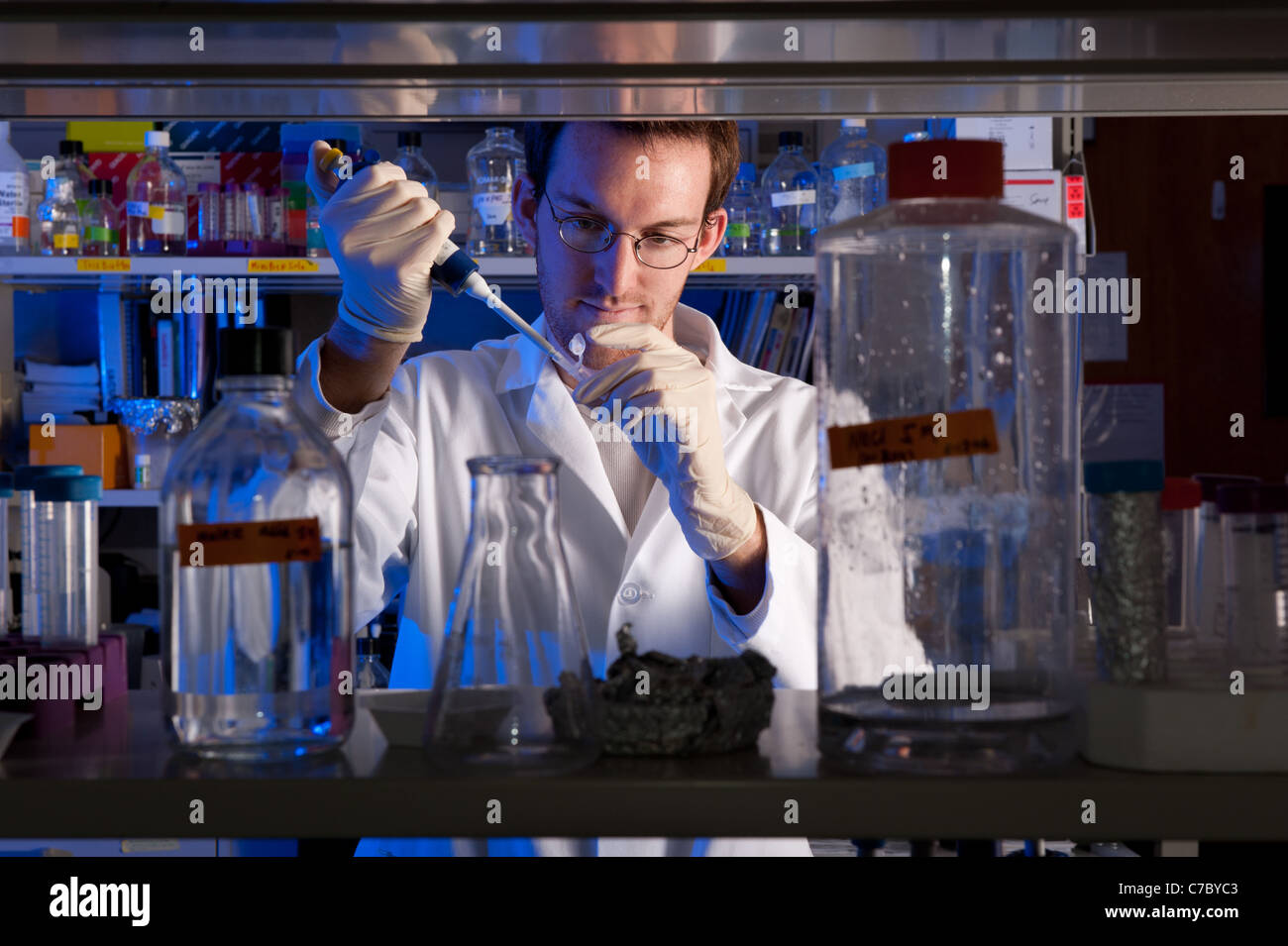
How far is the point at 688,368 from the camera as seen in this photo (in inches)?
41.4

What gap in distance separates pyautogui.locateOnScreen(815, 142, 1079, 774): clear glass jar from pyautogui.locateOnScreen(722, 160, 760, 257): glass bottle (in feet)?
6.37

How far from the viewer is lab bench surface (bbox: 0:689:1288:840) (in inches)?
21.9

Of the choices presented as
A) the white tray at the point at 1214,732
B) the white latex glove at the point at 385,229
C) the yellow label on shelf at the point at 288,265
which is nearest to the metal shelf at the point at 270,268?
the yellow label on shelf at the point at 288,265

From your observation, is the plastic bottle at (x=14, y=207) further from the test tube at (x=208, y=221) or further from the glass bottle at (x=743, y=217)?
the glass bottle at (x=743, y=217)

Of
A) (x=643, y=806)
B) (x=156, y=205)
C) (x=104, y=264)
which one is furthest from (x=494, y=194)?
(x=643, y=806)

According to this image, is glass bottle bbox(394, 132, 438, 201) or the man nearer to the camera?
the man

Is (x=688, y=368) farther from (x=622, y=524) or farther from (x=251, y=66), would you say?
(x=622, y=524)

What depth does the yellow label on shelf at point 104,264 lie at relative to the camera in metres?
2.59

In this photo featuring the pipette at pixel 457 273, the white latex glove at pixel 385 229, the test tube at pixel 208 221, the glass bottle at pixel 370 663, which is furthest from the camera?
the test tube at pixel 208 221

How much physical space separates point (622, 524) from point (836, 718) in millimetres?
1053

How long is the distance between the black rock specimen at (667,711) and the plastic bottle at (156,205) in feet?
7.50

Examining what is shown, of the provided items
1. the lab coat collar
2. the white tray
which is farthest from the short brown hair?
the white tray

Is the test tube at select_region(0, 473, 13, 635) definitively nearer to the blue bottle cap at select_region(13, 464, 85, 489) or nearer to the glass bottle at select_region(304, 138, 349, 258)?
the blue bottle cap at select_region(13, 464, 85, 489)

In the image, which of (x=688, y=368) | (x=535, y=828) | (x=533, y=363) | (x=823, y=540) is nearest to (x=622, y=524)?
(x=533, y=363)
